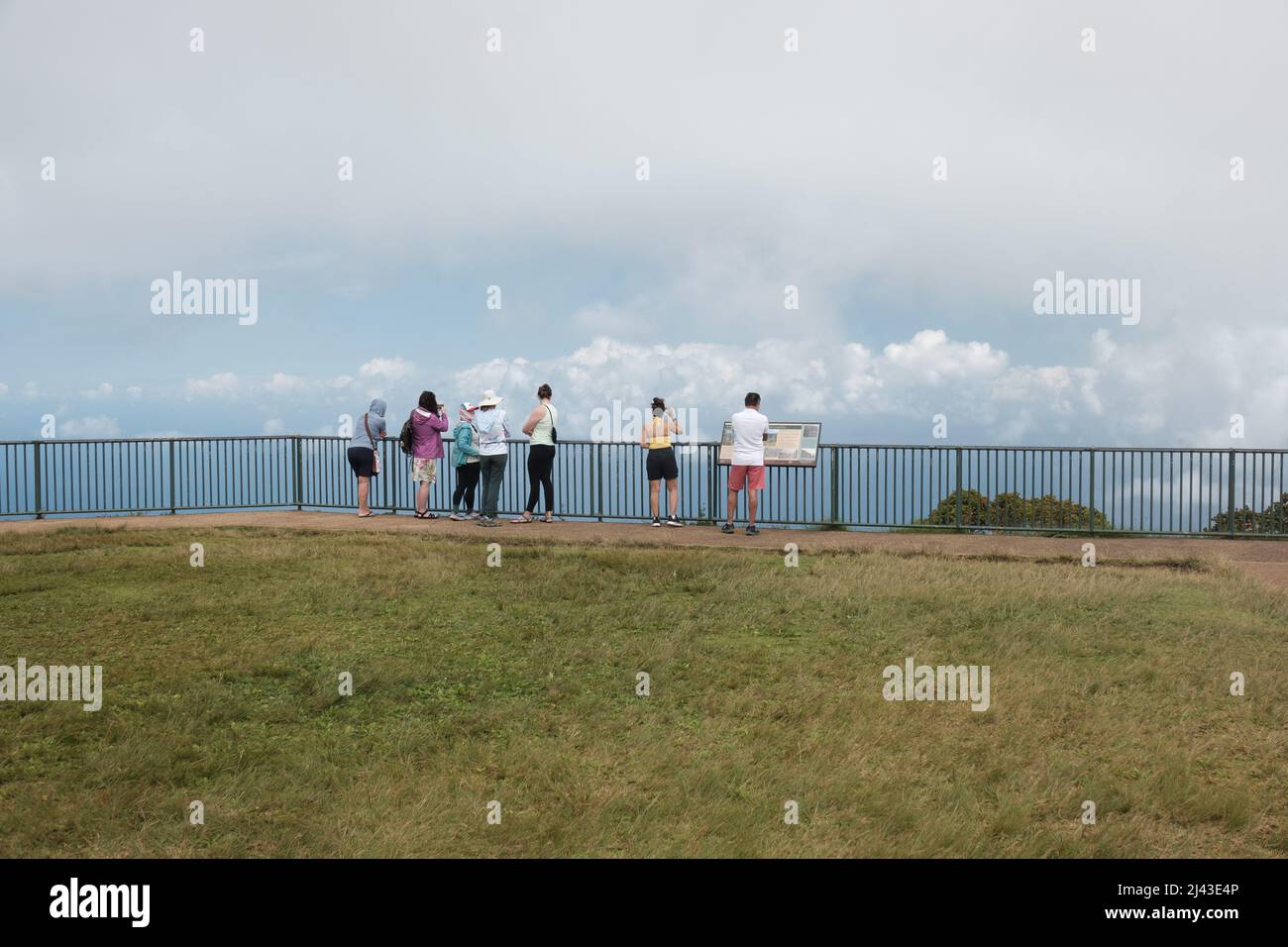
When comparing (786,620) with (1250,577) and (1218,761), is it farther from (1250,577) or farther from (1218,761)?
(1250,577)

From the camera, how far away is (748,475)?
1902cm

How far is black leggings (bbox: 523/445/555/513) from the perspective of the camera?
20.1 metres

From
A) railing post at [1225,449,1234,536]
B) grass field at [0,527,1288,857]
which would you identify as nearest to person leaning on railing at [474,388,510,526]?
grass field at [0,527,1288,857]

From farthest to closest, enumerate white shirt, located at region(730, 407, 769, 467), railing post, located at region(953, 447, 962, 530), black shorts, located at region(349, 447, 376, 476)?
black shorts, located at region(349, 447, 376, 476)
railing post, located at region(953, 447, 962, 530)
white shirt, located at region(730, 407, 769, 467)

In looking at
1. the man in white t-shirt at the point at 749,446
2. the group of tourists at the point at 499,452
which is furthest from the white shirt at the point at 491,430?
the man in white t-shirt at the point at 749,446

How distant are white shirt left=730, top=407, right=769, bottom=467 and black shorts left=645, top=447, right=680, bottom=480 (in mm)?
1855

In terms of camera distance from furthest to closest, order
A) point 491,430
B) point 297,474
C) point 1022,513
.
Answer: point 297,474, point 1022,513, point 491,430

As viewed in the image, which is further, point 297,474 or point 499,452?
point 297,474

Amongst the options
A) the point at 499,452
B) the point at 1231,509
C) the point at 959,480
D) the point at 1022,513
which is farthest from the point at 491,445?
the point at 1231,509

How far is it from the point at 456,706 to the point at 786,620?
445 cm

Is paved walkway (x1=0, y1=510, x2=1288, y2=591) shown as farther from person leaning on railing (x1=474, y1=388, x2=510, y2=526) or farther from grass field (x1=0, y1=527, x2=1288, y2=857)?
grass field (x1=0, y1=527, x2=1288, y2=857)

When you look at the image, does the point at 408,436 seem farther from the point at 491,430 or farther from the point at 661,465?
the point at 661,465

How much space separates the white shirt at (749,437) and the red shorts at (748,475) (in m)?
0.18

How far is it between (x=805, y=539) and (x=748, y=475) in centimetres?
144
